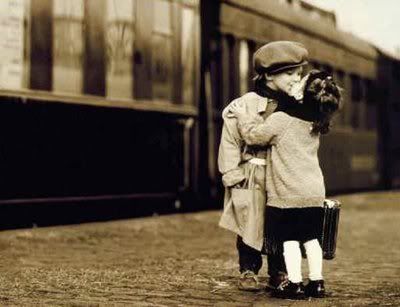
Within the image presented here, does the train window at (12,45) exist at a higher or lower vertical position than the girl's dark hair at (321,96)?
higher

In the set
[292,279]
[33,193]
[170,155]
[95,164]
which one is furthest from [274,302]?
[170,155]

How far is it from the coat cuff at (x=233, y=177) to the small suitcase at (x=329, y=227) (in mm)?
487

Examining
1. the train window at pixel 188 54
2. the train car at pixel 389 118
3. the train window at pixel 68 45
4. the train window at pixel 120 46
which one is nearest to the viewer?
the train window at pixel 68 45

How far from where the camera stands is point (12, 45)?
996cm

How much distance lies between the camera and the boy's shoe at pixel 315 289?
17.1 feet

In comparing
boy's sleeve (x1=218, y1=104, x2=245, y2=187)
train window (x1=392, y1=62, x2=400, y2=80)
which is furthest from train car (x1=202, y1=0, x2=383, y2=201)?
boy's sleeve (x1=218, y1=104, x2=245, y2=187)

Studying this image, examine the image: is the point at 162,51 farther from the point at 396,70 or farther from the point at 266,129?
the point at 396,70

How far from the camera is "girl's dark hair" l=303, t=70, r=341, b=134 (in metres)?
5.11

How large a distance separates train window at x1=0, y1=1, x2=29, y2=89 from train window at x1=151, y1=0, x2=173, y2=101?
256 centimetres

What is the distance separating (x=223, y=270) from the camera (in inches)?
269

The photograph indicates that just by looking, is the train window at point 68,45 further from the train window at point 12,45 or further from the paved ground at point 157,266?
the paved ground at point 157,266

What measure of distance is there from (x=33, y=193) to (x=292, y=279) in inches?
227

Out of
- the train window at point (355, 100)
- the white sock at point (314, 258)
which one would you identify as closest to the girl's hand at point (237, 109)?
the white sock at point (314, 258)

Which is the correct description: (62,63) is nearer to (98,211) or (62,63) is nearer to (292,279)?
(98,211)
